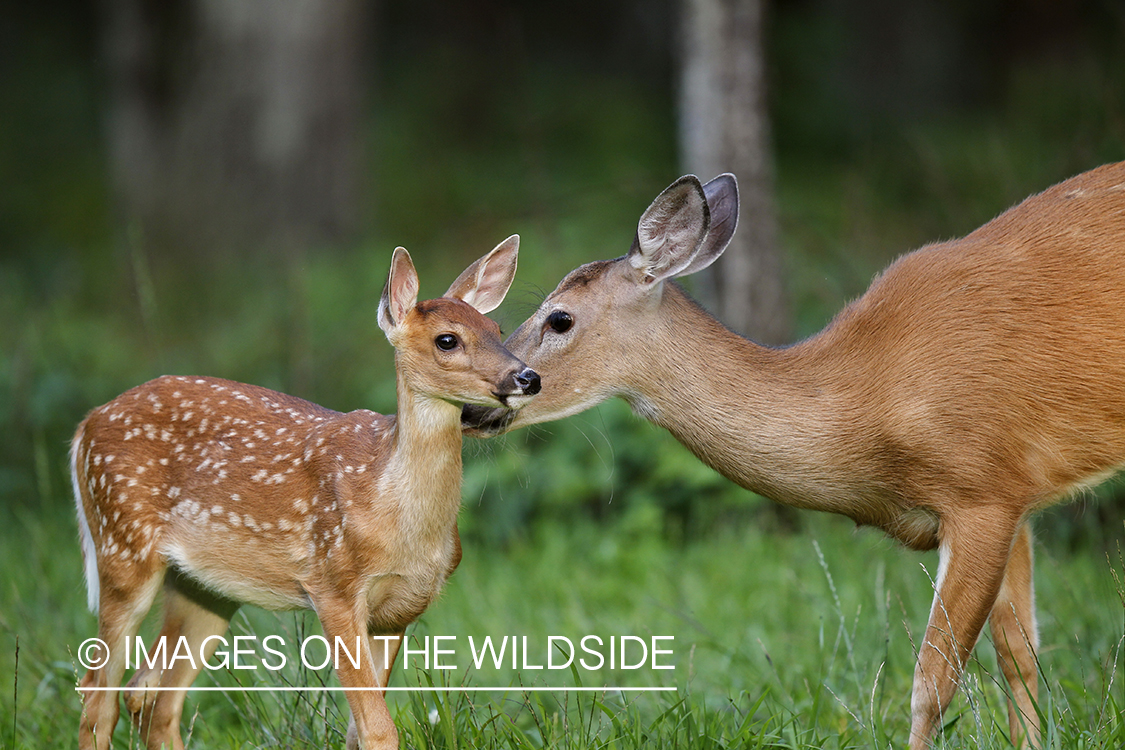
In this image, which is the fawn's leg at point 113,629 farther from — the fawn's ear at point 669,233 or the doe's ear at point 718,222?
the doe's ear at point 718,222

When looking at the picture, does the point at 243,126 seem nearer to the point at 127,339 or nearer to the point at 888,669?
the point at 127,339

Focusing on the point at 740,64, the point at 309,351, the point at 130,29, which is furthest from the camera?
the point at 130,29

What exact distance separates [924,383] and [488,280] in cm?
139

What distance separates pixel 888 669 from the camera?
15.3ft

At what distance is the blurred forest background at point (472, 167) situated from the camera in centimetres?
724

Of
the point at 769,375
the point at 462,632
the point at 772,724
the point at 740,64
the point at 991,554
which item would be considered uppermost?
the point at 740,64

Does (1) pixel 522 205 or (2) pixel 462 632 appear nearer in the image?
(2) pixel 462 632

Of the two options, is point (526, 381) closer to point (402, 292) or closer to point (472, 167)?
point (402, 292)

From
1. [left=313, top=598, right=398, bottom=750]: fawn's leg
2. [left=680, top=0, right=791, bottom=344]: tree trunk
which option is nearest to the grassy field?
[left=313, top=598, right=398, bottom=750]: fawn's leg

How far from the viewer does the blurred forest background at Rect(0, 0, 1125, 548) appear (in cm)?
724

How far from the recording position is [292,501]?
349 cm

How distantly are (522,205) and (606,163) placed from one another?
1.71 m

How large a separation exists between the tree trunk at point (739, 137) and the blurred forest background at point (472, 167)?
0.06 ft

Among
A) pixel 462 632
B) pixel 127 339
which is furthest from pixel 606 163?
pixel 462 632
